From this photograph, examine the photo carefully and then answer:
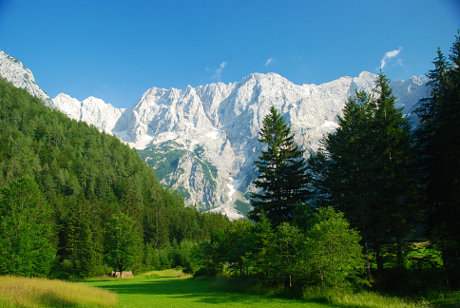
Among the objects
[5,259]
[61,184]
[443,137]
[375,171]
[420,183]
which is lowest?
[5,259]

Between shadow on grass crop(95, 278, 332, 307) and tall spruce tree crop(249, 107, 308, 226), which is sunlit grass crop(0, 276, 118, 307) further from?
tall spruce tree crop(249, 107, 308, 226)

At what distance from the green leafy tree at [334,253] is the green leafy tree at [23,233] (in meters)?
39.0

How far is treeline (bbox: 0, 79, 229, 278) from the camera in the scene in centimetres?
3969

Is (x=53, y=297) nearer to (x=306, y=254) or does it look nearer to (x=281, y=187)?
(x=306, y=254)

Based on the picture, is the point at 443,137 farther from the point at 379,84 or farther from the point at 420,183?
the point at 379,84

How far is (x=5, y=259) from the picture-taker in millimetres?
35000

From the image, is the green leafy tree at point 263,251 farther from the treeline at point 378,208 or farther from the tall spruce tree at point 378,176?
the tall spruce tree at point 378,176

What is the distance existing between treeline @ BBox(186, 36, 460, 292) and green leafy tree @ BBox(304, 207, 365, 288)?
77mm

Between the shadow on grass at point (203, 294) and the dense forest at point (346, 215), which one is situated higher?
the dense forest at point (346, 215)

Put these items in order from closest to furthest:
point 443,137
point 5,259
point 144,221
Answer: point 443,137 < point 5,259 < point 144,221

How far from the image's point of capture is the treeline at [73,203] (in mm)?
39688

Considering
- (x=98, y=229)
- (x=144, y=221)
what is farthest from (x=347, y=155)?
(x=144, y=221)

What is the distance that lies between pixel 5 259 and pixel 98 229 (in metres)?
40.0

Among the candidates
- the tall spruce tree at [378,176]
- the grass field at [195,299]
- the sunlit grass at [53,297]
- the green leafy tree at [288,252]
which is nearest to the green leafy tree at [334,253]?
the green leafy tree at [288,252]
